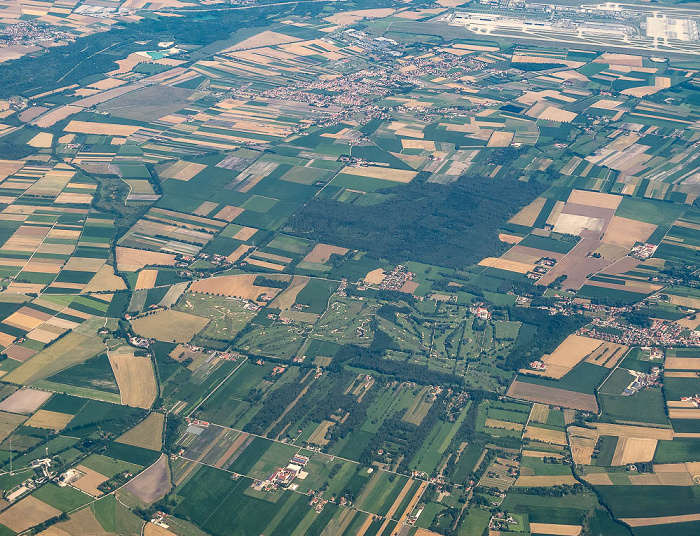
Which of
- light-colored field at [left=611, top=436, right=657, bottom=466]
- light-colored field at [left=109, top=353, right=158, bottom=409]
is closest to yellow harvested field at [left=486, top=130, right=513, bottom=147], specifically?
light-colored field at [left=611, top=436, right=657, bottom=466]

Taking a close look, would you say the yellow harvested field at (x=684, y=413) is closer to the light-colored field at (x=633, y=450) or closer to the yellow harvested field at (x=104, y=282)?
the light-colored field at (x=633, y=450)

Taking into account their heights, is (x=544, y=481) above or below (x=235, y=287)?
below

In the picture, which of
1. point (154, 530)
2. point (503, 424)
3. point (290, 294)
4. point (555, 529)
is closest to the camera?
point (555, 529)

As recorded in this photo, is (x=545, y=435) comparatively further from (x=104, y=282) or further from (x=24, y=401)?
(x=104, y=282)

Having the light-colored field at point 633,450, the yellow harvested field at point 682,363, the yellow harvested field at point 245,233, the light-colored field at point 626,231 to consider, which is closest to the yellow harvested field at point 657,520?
the light-colored field at point 633,450

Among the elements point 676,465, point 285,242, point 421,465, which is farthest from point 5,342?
point 676,465

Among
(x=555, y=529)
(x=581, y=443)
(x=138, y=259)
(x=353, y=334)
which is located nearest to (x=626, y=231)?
(x=353, y=334)
